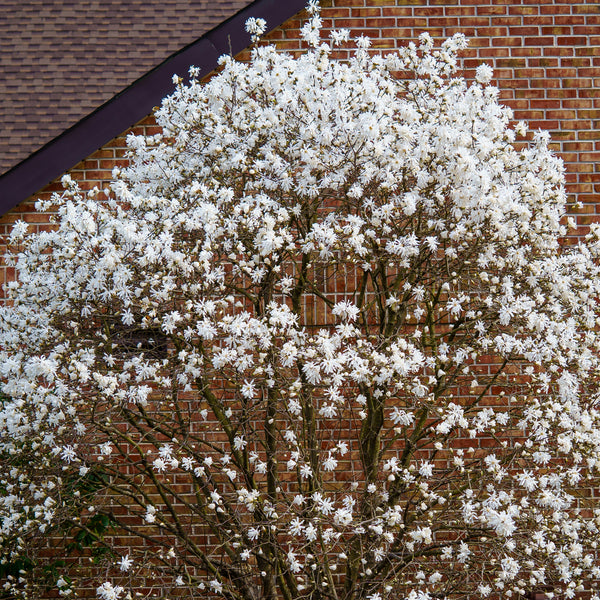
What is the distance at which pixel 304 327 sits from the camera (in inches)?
176

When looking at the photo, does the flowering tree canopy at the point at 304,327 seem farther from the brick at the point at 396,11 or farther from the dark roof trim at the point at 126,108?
the brick at the point at 396,11

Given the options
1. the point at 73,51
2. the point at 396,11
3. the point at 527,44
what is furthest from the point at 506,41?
the point at 73,51

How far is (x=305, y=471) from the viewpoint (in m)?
3.99

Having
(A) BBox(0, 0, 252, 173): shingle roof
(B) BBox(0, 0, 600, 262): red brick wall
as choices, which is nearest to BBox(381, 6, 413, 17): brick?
(B) BBox(0, 0, 600, 262): red brick wall

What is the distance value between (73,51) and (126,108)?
0.83 m

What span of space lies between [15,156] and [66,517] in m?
3.12

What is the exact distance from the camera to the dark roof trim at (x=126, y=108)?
6.14 m

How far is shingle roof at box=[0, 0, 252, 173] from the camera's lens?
6262mm

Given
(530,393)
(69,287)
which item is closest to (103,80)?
(69,287)

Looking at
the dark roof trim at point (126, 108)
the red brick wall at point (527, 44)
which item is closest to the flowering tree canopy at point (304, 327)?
the dark roof trim at point (126, 108)

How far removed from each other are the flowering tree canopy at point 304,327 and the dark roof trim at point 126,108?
4.85ft

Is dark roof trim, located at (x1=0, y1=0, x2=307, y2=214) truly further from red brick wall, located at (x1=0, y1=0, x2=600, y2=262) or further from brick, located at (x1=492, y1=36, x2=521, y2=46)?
brick, located at (x1=492, y1=36, x2=521, y2=46)

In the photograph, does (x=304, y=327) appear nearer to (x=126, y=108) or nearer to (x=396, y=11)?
(x=126, y=108)

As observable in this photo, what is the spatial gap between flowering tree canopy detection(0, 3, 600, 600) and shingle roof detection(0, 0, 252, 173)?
1727mm
